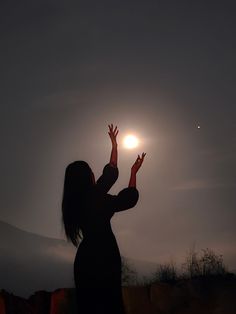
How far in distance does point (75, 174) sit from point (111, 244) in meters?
0.90

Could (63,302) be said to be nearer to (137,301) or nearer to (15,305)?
(15,305)

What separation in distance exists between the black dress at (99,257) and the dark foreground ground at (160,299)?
21.7 feet

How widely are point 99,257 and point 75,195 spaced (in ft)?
2.55

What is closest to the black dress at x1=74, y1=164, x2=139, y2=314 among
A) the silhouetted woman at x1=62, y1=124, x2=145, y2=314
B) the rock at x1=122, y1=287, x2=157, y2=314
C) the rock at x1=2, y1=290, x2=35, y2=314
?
the silhouetted woman at x1=62, y1=124, x2=145, y2=314

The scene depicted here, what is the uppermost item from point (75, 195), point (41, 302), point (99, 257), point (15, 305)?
point (41, 302)

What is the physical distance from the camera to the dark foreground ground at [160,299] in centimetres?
1015

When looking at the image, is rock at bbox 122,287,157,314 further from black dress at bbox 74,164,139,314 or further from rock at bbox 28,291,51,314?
black dress at bbox 74,164,139,314

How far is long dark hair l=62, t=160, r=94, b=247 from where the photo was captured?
15.1 feet

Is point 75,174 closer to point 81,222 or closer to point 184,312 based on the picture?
point 81,222

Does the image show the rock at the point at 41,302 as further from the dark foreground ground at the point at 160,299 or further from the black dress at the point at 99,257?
the black dress at the point at 99,257

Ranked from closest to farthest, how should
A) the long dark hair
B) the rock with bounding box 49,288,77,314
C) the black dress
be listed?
1. the black dress
2. the long dark hair
3. the rock with bounding box 49,288,77,314

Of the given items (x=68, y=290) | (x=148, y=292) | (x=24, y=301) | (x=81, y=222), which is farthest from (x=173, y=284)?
(x=81, y=222)

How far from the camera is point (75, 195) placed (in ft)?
15.3

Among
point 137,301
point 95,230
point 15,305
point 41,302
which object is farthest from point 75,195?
point 137,301
